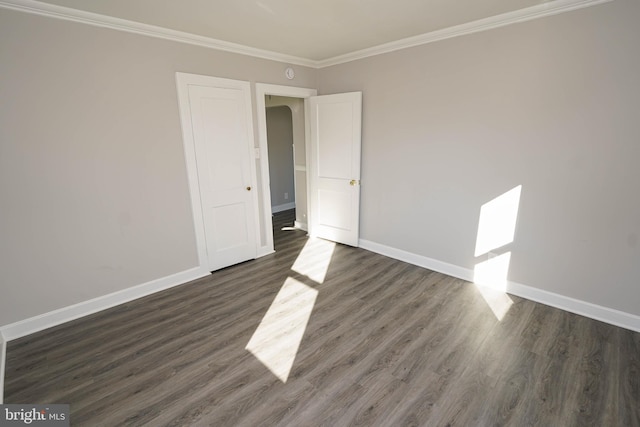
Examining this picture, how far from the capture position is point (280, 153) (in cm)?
634

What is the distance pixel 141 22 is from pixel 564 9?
3.54m

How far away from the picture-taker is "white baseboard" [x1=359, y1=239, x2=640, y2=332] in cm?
252

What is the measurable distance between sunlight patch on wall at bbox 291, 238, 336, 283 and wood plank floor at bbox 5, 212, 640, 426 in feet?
1.36

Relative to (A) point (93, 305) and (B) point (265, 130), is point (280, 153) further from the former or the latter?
(A) point (93, 305)

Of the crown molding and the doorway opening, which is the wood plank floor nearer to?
the doorway opening

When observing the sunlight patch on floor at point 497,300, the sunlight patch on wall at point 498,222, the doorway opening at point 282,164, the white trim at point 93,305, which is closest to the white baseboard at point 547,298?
the sunlight patch on floor at point 497,300

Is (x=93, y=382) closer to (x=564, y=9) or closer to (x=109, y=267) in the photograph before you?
(x=109, y=267)

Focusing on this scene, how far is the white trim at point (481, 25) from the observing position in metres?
2.38

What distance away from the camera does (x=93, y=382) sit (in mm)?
2031

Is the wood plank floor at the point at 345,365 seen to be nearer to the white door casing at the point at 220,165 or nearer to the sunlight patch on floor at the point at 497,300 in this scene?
the sunlight patch on floor at the point at 497,300

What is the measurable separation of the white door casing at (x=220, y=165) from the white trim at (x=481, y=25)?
1.59 metres

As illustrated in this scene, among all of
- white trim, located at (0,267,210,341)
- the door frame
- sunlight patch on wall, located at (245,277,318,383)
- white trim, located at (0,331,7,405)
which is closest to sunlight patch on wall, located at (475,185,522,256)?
sunlight patch on wall, located at (245,277,318,383)

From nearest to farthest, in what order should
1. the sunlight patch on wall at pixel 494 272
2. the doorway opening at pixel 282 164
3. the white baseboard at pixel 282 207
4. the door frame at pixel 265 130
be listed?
1. the sunlight patch on wall at pixel 494 272
2. the door frame at pixel 265 130
3. the doorway opening at pixel 282 164
4. the white baseboard at pixel 282 207

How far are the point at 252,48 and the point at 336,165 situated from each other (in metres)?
1.76
